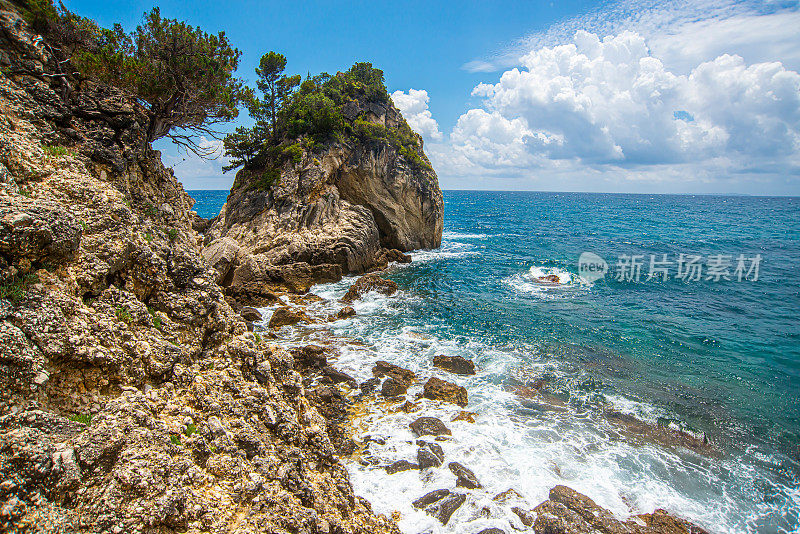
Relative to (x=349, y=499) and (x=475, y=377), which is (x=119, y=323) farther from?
(x=475, y=377)

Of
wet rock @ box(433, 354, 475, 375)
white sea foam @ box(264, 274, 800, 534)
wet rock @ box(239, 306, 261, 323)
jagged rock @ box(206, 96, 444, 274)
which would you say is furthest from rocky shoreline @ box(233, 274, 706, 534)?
jagged rock @ box(206, 96, 444, 274)

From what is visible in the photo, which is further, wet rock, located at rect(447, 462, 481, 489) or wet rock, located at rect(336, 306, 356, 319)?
wet rock, located at rect(336, 306, 356, 319)

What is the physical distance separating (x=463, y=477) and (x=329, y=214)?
27763 mm

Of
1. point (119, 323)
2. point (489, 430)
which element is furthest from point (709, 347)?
point (119, 323)

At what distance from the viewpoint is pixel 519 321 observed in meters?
25.9

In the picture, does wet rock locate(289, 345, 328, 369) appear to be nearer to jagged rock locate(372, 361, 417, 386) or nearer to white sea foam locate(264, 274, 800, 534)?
white sea foam locate(264, 274, 800, 534)

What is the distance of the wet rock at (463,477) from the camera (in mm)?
11520

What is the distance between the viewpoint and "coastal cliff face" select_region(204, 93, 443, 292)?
30.3m

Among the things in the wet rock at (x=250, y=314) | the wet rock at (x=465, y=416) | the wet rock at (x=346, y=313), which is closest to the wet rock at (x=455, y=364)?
the wet rock at (x=465, y=416)

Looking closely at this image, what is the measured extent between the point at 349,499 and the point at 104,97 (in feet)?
34.7

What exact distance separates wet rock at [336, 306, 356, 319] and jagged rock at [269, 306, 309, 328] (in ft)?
7.10

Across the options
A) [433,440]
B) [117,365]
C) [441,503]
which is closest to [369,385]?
[433,440]

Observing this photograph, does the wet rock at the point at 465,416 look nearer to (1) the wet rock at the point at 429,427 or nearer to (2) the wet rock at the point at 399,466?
(1) the wet rock at the point at 429,427

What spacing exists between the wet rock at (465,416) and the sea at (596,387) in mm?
194
